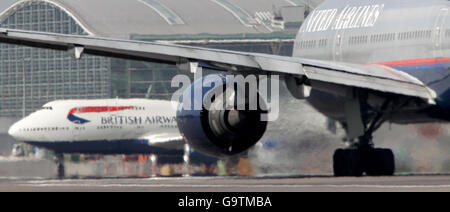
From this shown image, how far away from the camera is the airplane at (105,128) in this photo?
47125 millimetres

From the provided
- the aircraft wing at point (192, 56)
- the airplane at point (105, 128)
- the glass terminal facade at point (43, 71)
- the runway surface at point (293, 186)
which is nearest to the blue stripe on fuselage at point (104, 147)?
the airplane at point (105, 128)

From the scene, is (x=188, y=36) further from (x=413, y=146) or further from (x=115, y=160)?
(x=413, y=146)

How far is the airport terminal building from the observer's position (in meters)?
80.7

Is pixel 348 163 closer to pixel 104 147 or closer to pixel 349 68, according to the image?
pixel 349 68

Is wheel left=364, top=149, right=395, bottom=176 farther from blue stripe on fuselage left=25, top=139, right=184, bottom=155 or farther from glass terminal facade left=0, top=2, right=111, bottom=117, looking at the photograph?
glass terminal facade left=0, top=2, right=111, bottom=117

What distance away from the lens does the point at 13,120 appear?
83062 mm

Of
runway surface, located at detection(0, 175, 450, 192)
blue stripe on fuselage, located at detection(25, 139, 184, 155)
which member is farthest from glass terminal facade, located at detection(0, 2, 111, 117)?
runway surface, located at detection(0, 175, 450, 192)

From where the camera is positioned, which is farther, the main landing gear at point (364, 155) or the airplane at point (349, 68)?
the main landing gear at point (364, 155)

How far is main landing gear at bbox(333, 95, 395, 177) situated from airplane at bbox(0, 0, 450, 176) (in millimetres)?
24

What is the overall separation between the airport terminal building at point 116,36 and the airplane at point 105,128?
91.2 feet

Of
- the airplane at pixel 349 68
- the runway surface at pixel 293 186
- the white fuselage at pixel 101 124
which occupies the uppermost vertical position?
the airplane at pixel 349 68

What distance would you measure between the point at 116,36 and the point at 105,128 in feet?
110

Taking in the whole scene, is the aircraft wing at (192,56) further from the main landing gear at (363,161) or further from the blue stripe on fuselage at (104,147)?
the blue stripe on fuselage at (104,147)
